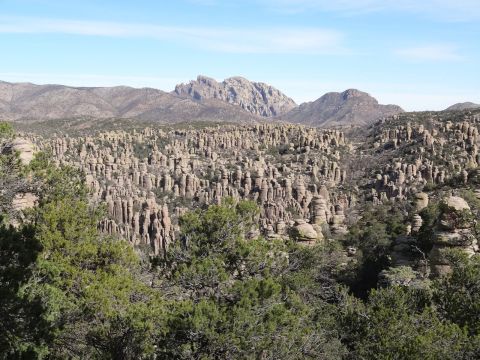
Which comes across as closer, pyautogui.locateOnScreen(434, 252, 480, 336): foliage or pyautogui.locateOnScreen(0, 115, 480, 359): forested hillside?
pyautogui.locateOnScreen(0, 115, 480, 359): forested hillside

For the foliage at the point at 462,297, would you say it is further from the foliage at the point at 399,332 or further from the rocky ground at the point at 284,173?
the rocky ground at the point at 284,173

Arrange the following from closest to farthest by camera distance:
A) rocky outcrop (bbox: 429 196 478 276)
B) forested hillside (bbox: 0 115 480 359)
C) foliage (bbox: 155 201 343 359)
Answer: forested hillside (bbox: 0 115 480 359) → foliage (bbox: 155 201 343 359) → rocky outcrop (bbox: 429 196 478 276)

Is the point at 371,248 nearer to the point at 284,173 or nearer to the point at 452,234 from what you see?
the point at 452,234

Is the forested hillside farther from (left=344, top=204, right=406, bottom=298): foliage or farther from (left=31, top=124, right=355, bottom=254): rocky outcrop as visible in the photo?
(left=31, top=124, right=355, bottom=254): rocky outcrop

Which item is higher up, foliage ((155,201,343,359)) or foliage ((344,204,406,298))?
foliage ((155,201,343,359))

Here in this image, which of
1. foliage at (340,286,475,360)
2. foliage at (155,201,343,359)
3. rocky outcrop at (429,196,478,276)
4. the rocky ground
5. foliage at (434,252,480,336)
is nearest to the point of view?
foliage at (155,201,343,359)

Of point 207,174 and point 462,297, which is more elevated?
point 462,297

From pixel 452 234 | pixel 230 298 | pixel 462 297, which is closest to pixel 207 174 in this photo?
pixel 452 234

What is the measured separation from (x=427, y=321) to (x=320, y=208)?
4372 cm

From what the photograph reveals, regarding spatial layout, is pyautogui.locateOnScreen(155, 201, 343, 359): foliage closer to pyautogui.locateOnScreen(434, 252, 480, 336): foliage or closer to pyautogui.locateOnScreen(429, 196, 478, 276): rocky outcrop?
pyautogui.locateOnScreen(434, 252, 480, 336): foliage

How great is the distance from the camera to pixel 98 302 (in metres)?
15.8

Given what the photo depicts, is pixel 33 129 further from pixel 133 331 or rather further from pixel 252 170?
pixel 133 331

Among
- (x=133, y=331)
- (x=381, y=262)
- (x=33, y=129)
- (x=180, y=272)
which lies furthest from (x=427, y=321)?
(x=33, y=129)

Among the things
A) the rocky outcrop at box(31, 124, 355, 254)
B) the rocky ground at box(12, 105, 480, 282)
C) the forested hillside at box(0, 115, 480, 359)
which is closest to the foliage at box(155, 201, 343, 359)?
the forested hillside at box(0, 115, 480, 359)
